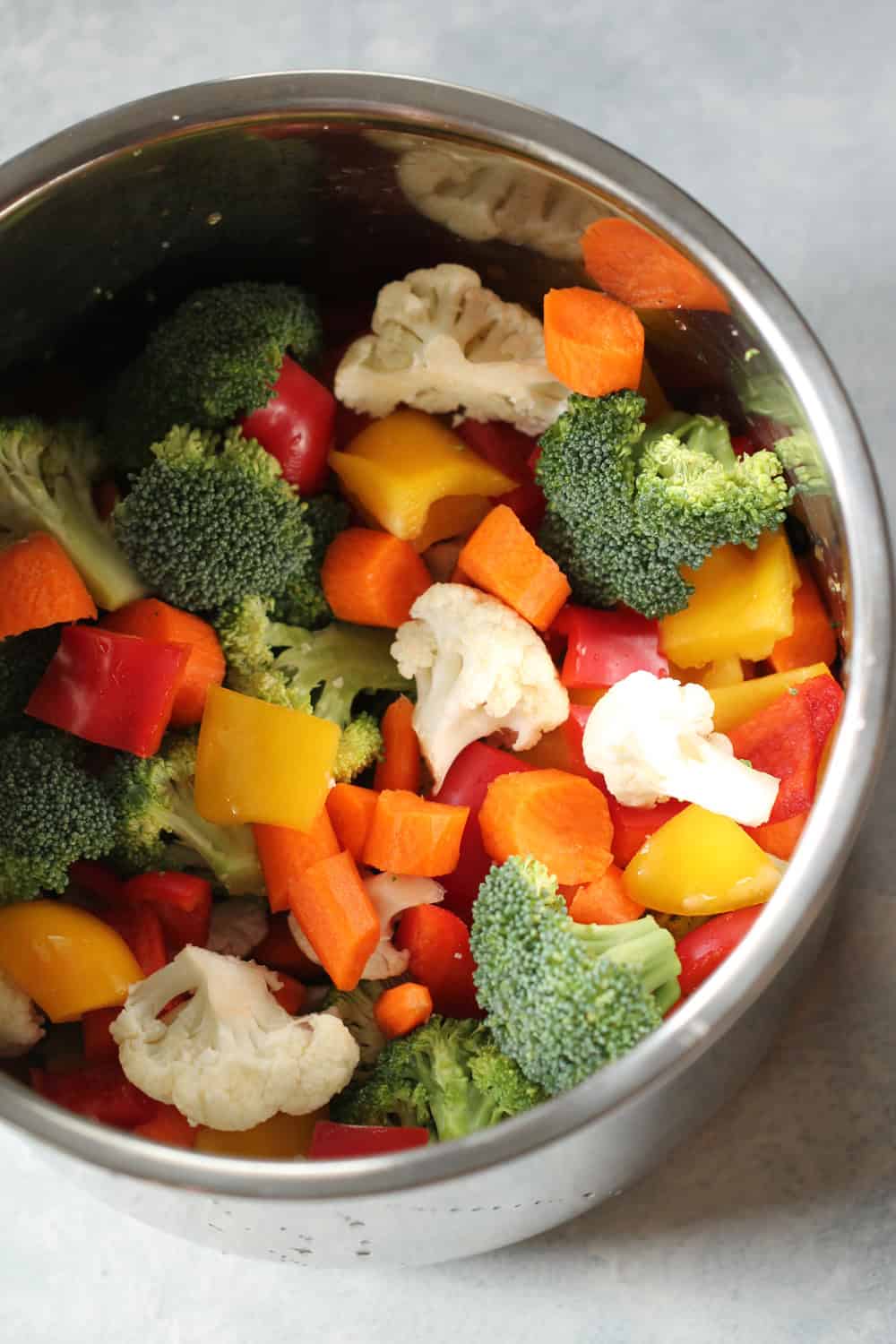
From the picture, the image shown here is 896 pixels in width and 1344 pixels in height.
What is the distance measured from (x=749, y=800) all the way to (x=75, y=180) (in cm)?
91

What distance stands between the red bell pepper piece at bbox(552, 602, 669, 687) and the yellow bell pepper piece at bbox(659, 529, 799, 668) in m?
0.02

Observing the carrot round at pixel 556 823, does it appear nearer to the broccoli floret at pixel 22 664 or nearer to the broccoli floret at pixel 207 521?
the broccoli floret at pixel 207 521

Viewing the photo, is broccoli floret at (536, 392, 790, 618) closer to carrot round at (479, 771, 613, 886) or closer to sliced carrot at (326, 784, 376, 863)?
carrot round at (479, 771, 613, 886)

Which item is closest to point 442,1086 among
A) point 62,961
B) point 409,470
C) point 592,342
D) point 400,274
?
point 62,961

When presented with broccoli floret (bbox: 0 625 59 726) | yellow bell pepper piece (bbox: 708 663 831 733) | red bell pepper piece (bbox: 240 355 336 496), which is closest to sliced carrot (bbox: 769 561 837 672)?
yellow bell pepper piece (bbox: 708 663 831 733)

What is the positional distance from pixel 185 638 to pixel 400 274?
50 centimetres

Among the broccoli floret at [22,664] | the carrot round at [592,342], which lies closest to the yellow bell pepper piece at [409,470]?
the carrot round at [592,342]

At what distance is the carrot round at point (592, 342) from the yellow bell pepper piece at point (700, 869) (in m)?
0.46

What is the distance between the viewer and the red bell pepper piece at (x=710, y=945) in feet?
4.57

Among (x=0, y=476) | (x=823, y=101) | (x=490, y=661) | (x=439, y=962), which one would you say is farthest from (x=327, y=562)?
(x=823, y=101)

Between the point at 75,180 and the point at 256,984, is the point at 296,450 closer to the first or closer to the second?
the point at 75,180

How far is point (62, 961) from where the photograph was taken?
4.83ft

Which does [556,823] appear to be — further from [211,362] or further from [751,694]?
[211,362]

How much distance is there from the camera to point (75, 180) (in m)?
1.42
